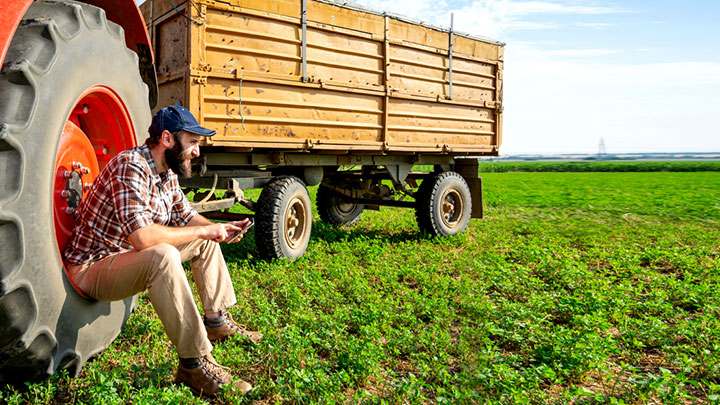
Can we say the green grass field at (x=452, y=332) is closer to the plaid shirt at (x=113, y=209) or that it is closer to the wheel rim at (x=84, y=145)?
the plaid shirt at (x=113, y=209)

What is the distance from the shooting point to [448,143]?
823cm

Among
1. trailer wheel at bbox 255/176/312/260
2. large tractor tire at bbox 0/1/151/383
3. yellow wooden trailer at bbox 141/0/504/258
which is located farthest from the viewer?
trailer wheel at bbox 255/176/312/260

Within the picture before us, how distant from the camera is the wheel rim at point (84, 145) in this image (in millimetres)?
2855

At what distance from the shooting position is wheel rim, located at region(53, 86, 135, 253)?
9.37ft

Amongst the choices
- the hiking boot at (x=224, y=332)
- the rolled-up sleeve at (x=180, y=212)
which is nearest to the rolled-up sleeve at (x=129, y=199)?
the rolled-up sleeve at (x=180, y=212)

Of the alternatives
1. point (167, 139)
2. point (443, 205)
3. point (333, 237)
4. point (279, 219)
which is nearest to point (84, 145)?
point (167, 139)

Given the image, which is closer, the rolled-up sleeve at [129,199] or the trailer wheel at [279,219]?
the rolled-up sleeve at [129,199]

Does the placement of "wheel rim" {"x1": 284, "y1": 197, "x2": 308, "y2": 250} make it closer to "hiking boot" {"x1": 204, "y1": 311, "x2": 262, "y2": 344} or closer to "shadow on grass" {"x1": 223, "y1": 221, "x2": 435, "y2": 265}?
"shadow on grass" {"x1": 223, "y1": 221, "x2": 435, "y2": 265}

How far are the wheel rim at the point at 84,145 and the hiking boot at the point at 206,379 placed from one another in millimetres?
1029

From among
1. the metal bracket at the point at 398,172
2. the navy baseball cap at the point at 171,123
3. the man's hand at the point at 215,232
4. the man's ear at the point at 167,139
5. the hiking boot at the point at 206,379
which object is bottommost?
the hiking boot at the point at 206,379

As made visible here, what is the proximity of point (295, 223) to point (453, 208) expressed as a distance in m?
3.42

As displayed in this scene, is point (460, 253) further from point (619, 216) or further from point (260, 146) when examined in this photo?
point (619, 216)

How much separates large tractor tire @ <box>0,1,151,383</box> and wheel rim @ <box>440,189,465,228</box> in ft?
20.8

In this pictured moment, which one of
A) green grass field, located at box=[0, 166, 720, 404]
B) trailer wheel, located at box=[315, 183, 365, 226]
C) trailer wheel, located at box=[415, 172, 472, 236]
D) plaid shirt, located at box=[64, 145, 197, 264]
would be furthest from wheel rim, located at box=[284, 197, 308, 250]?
plaid shirt, located at box=[64, 145, 197, 264]
